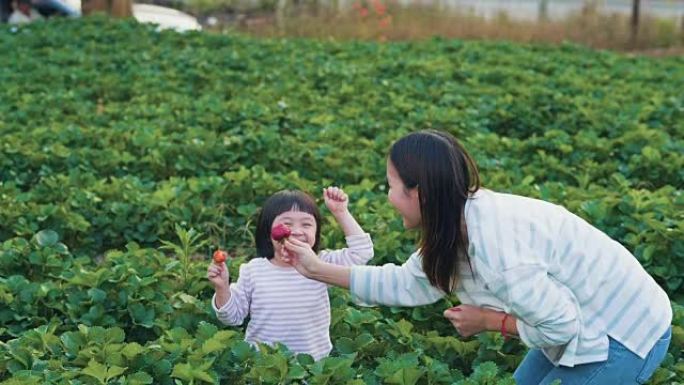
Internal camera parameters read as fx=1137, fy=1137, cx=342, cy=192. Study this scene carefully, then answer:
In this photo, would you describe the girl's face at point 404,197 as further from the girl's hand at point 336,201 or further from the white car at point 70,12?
the white car at point 70,12

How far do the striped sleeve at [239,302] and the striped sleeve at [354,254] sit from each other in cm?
29

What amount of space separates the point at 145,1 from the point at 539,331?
88.9 feet

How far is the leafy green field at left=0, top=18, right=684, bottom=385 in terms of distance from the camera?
155 inches

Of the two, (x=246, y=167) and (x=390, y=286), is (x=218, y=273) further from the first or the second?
(x=246, y=167)

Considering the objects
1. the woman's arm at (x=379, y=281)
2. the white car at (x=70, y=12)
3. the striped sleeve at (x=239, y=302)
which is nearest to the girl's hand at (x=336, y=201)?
the striped sleeve at (x=239, y=302)

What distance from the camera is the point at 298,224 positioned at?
414 centimetres

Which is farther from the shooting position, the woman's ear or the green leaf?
the green leaf

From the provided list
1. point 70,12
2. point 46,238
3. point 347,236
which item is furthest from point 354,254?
point 70,12

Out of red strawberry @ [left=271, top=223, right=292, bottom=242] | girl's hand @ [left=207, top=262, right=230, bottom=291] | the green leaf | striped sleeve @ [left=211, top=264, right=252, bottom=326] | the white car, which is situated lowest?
the white car

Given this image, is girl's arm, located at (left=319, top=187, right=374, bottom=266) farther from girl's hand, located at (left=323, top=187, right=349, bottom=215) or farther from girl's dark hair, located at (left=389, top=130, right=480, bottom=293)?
girl's dark hair, located at (left=389, top=130, right=480, bottom=293)

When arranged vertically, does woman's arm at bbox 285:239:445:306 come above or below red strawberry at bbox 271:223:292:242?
below

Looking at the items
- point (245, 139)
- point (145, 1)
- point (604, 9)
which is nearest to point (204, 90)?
point (245, 139)

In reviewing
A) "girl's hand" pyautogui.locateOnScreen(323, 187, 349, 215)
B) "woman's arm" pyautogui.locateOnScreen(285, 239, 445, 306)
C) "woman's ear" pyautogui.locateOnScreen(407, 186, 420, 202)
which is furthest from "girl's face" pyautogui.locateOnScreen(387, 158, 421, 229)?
"girl's hand" pyautogui.locateOnScreen(323, 187, 349, 215)

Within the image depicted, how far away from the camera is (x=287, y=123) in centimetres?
940
